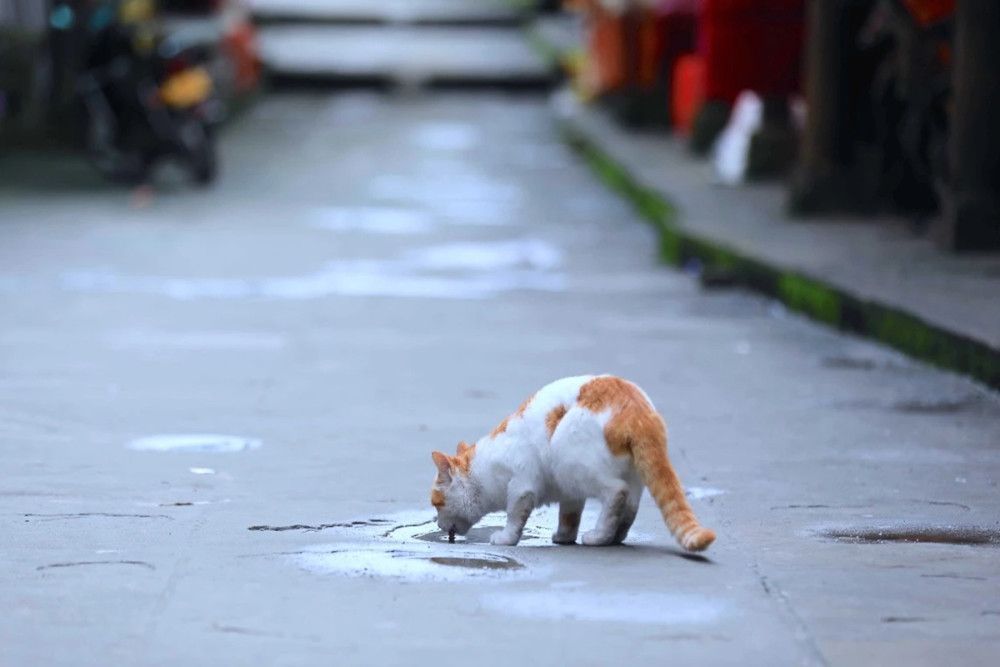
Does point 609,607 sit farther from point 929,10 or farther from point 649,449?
point 929,10

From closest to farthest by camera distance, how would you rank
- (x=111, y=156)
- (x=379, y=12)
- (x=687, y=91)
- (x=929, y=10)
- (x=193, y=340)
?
(x=193, y=340)
(x=929, y=10)
(x=111, y=156)
(x=687, y=91)
(x=379, y=12)

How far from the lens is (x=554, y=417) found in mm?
5168

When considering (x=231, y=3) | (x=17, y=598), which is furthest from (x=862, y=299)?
(x=231, y=3)

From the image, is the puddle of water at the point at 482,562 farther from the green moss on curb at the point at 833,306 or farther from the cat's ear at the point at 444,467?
the green moss on curb at the point at 833,306

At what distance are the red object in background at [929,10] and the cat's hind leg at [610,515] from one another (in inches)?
300

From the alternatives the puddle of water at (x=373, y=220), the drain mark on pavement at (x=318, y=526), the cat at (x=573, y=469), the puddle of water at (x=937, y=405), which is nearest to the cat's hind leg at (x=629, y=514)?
the cat at (x=573, y=469)

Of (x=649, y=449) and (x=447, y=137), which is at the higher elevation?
(x=649, y=449)

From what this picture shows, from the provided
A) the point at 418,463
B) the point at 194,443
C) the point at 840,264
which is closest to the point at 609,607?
the point at 418,463

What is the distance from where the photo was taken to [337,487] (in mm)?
6059

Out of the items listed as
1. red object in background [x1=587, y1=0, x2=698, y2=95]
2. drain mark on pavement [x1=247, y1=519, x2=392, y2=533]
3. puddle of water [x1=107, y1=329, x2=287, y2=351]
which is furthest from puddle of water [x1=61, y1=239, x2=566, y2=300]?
red object in background [x1=587, y1=0, x2=698, y2=95]

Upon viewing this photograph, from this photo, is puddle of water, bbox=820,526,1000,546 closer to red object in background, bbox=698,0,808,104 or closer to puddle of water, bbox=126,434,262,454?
puddle of water, bbox=126,434,262,454

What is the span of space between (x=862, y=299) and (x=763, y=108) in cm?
831

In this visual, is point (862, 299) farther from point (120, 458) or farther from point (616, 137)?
point (616, 137)

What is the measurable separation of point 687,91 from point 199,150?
18.1 ft
